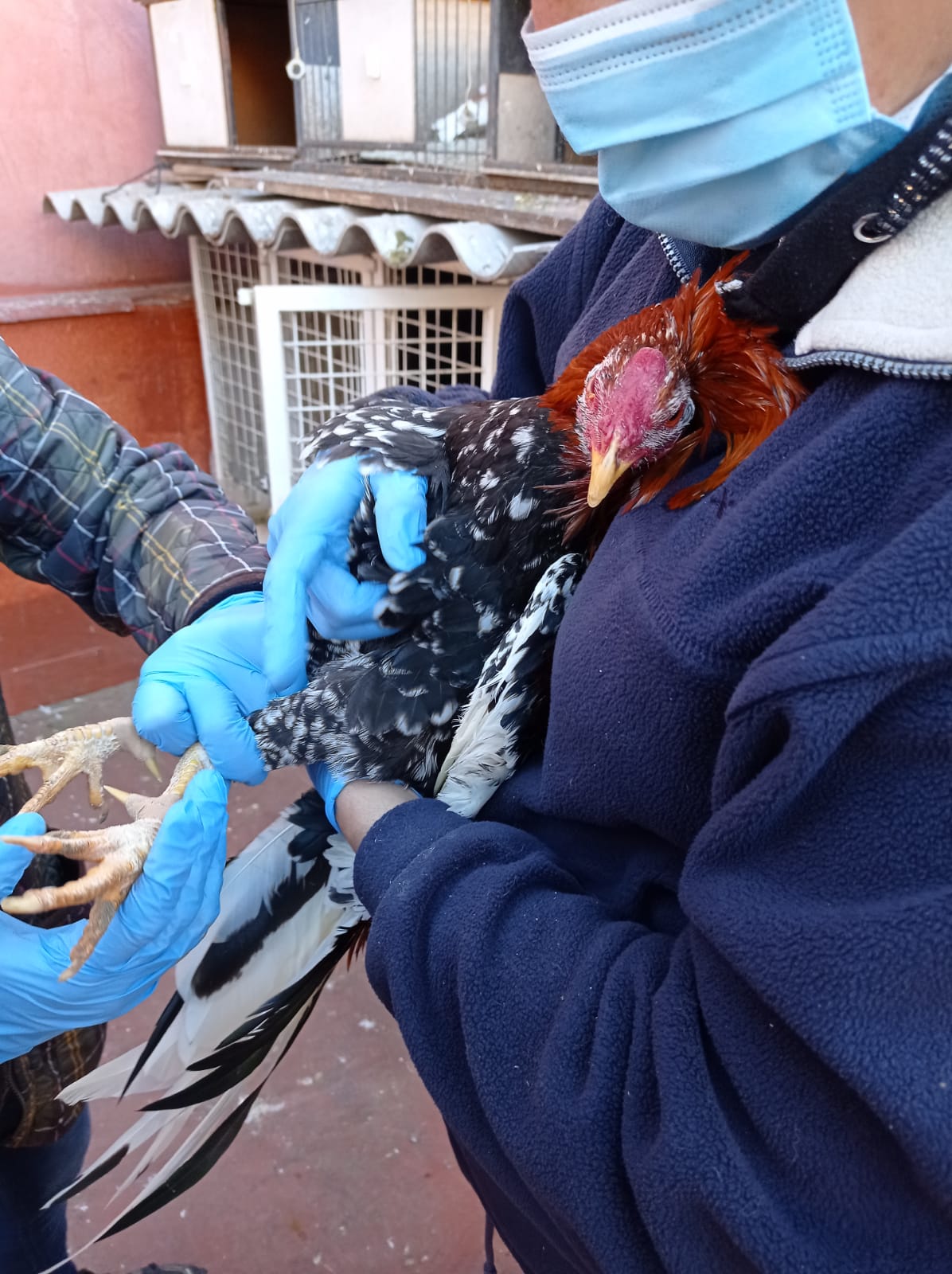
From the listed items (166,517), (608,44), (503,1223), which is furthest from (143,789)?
(608,44)

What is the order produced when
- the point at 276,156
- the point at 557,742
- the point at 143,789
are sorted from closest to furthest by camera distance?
the point at 557,742, the point at 143,789, the point at 276,156

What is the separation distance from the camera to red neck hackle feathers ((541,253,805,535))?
81 centimetres

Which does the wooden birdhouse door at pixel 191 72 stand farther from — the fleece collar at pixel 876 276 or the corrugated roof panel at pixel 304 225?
the fleece collar at pixel 876 276

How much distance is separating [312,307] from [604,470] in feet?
9.61

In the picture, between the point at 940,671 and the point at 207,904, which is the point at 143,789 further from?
the point at 940,671

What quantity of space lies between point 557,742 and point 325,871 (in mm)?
662

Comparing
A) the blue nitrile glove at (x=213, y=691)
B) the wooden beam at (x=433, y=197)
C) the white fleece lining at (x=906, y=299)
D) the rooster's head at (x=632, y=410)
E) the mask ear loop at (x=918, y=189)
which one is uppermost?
the mask ear loop at (x=918, y=189)

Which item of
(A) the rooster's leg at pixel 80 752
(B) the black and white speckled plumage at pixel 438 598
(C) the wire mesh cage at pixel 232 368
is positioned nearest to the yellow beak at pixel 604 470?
(B) the black and white speckled plumage at pixel 438 598

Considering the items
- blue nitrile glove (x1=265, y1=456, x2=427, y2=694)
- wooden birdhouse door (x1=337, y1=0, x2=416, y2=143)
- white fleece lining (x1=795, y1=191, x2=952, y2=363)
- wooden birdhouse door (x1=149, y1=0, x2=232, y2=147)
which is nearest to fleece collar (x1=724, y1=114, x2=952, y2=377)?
white fleece lining (x1=795, y1=191, x2=952, y2=363)

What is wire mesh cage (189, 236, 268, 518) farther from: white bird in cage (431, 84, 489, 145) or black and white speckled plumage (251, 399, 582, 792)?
black and white speckled plumage (251, 399, 582, 792)

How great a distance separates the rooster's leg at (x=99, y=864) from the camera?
1.03 metres

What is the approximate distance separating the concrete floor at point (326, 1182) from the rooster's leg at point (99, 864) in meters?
1.24

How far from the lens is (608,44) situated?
0.76 metres

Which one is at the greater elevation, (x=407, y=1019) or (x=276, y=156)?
(x=276, y=156)
